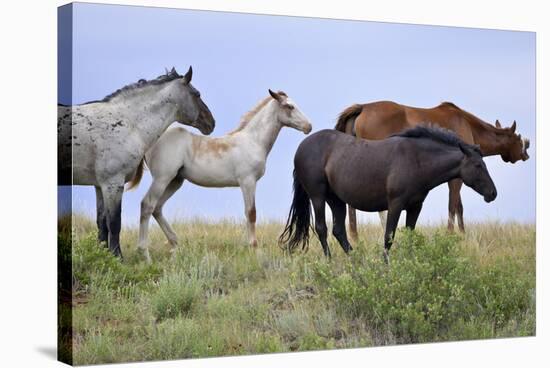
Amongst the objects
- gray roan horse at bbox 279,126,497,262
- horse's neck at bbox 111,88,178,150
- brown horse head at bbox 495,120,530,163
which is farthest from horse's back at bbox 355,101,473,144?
horse's neck at bbox 111,88,178,150

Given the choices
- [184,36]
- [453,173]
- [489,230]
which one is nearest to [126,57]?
[184,36]

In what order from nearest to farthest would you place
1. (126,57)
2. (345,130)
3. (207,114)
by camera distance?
(126,57), (207,114), (345,130)

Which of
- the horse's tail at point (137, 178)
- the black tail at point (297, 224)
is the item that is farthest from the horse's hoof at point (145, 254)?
the black tail at point (297, 224)

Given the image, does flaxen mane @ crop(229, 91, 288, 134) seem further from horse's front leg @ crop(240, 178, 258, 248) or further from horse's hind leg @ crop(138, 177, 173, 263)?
horse's hind leg @ crop(138, 177, 173, 263)

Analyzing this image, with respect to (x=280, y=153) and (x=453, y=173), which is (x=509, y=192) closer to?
(x=453, y=173)

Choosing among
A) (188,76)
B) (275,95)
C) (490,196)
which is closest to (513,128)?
(490,196)

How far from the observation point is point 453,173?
11.1 meters

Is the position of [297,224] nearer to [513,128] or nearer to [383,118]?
[383,118]

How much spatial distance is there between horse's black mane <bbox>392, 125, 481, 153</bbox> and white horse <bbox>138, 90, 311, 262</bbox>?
105 centimetres

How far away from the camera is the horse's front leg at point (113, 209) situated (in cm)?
1001

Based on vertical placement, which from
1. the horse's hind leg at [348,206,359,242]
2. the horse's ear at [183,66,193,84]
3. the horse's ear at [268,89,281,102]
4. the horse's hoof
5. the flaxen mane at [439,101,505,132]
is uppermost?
the horse's ear at [183,66,193,84]

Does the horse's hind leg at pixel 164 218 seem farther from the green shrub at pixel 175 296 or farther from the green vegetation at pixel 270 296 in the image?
the green shrub at pixel 175 296

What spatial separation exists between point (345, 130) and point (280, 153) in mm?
796

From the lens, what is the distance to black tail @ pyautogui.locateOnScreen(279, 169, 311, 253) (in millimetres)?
11047
